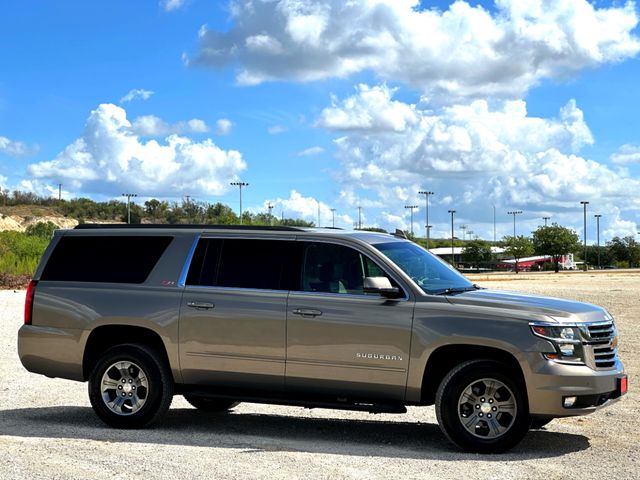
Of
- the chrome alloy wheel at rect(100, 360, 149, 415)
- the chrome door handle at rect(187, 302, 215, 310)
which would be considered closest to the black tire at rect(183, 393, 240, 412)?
the chrome alloy wheel at rect(100, 360, 149, 415)

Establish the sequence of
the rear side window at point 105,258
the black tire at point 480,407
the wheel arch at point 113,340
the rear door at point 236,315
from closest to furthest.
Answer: the black tire at point 480,407 → the rear door at point 236,315 → the wheel arch at point 113,340 → the rear side window at point 105,258

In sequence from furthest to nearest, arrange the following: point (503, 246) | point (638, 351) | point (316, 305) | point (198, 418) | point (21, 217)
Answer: point (503, 246) < point (21, 217) < point (638, 351) < point (198, 418) < point (316, 305)

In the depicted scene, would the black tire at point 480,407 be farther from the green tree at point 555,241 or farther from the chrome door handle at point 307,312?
the green tree at point 555,241

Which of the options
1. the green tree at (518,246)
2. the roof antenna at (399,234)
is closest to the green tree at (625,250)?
the green tree at (518,246)

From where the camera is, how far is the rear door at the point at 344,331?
8562mm

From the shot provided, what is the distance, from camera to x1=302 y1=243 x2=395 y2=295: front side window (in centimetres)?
888

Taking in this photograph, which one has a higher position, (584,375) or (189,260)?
(189,260)

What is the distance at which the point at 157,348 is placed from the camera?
379 inches

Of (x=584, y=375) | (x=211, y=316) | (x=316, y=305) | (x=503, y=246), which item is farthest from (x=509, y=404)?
(x=503, y=246)

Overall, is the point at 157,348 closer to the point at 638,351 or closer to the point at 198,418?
the point at 198,418

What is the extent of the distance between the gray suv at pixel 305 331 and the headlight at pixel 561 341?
12mm

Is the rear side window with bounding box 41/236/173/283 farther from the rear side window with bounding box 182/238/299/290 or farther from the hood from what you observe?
the hood

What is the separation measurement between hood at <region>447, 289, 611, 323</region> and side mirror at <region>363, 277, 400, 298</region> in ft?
1.73

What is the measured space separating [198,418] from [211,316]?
1731 millimetres
